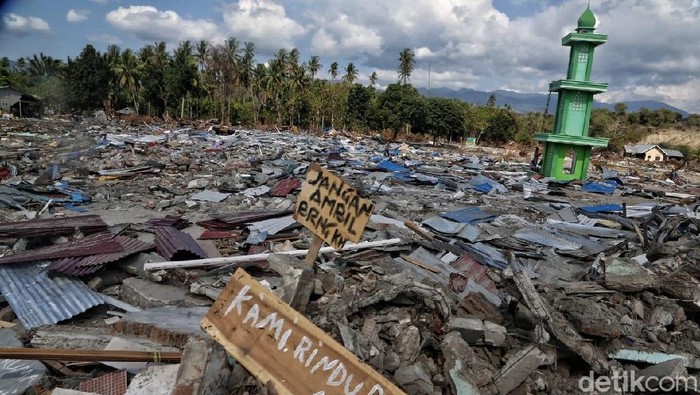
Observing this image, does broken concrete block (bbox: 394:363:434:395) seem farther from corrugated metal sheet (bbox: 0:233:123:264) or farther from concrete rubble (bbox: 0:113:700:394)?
corrugated metal sheet (bbox: 0:233:123:264)

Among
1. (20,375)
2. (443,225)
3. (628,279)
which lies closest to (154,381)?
(20,375)

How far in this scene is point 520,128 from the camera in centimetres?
5684

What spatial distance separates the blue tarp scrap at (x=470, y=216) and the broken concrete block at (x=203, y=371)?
6.62 m

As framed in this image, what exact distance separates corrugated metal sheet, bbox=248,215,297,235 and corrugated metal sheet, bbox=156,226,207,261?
1199mm

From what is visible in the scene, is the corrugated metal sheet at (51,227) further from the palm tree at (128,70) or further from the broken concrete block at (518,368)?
the palm tree at (128,70)

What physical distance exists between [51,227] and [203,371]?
16.6 ft

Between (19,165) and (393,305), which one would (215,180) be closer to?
(19,165)

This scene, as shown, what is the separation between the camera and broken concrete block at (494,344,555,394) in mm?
2994

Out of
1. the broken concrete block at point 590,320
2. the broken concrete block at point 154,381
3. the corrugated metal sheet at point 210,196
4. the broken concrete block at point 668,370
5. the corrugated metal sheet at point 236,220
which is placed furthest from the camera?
the corrugated metal sheet at point 210,196

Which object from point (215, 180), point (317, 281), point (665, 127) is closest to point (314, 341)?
point (317, 281)

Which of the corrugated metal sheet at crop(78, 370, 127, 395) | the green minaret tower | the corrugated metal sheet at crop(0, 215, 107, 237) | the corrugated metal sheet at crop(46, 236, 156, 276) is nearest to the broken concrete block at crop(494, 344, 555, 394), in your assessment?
the corrugated metal sheet at crop(78, 370, 127, 395)

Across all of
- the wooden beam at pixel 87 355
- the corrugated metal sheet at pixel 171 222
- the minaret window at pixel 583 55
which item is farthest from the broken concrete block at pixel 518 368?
the minaret window at pixel 583 55

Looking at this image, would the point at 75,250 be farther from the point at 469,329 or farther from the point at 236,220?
the point at 469,329

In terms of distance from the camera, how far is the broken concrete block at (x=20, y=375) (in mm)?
2809
